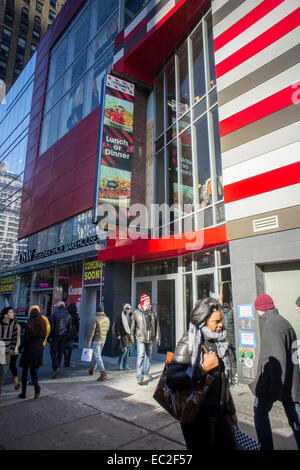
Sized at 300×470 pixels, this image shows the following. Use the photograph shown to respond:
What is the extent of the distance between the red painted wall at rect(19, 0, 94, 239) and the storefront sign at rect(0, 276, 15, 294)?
3.77m

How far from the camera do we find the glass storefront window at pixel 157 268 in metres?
9.43

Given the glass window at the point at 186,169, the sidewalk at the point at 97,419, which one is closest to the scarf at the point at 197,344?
the sidewalk at the point at 97,419

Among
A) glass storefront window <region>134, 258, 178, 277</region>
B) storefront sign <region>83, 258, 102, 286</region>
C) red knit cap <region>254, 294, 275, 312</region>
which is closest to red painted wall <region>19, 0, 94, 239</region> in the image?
storefront sign <region>83, 258, 102, 286</region>

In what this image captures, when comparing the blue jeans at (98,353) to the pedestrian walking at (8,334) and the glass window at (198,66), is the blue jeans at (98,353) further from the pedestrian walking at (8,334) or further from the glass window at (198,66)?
the glass window at (198,66)

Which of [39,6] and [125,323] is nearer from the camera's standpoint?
[125,323]

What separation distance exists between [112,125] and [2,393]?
10.1m

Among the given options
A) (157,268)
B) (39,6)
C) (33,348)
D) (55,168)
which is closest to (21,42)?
(39,6)

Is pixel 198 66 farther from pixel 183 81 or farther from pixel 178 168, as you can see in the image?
pixel 178 168

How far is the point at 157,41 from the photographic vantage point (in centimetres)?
1134

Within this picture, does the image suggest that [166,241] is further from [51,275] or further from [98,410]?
[51,275]

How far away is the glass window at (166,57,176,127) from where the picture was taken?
11567mm

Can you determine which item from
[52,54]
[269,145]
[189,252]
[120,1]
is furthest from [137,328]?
[52,54]

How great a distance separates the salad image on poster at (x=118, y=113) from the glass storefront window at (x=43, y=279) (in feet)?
29.7

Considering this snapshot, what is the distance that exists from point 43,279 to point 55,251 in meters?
2.51
